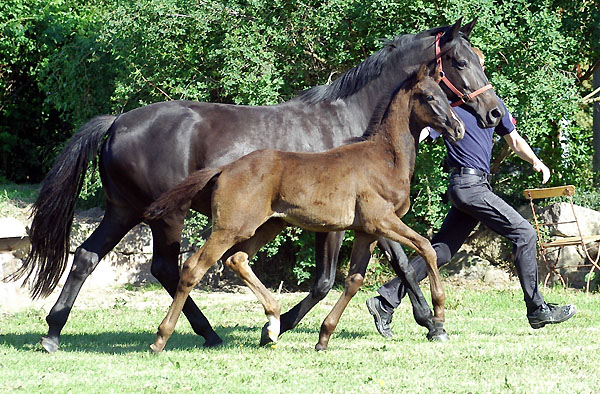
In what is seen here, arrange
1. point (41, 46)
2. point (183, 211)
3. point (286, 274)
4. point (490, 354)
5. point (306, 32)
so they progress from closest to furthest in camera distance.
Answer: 1. point (490, 354)
2. point (183, 211)
3. point (306, 32)
4. point (286, 274)
5. point (41, 46)

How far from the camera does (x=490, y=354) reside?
6.04 m

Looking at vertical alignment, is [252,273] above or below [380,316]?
above

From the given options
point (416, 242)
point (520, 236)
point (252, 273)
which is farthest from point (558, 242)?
point (252, 273)

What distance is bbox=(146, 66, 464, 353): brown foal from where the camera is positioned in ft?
19.2

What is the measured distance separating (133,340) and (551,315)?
3.36 m

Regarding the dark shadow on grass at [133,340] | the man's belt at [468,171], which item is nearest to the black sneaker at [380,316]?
the dark shadow on grass at [133,340]

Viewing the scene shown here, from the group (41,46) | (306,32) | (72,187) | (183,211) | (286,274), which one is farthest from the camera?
(41,46)

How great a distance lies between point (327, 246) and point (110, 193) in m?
1.75

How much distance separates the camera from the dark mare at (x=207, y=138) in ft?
21.9

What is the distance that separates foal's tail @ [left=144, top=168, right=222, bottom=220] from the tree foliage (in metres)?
3.97

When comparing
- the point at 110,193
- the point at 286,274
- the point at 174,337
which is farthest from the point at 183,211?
the point at 286,274

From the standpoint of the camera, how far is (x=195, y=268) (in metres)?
5.92

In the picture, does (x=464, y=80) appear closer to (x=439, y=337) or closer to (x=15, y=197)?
(x=439, y=337)

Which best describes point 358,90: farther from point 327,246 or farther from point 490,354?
point 490,354
